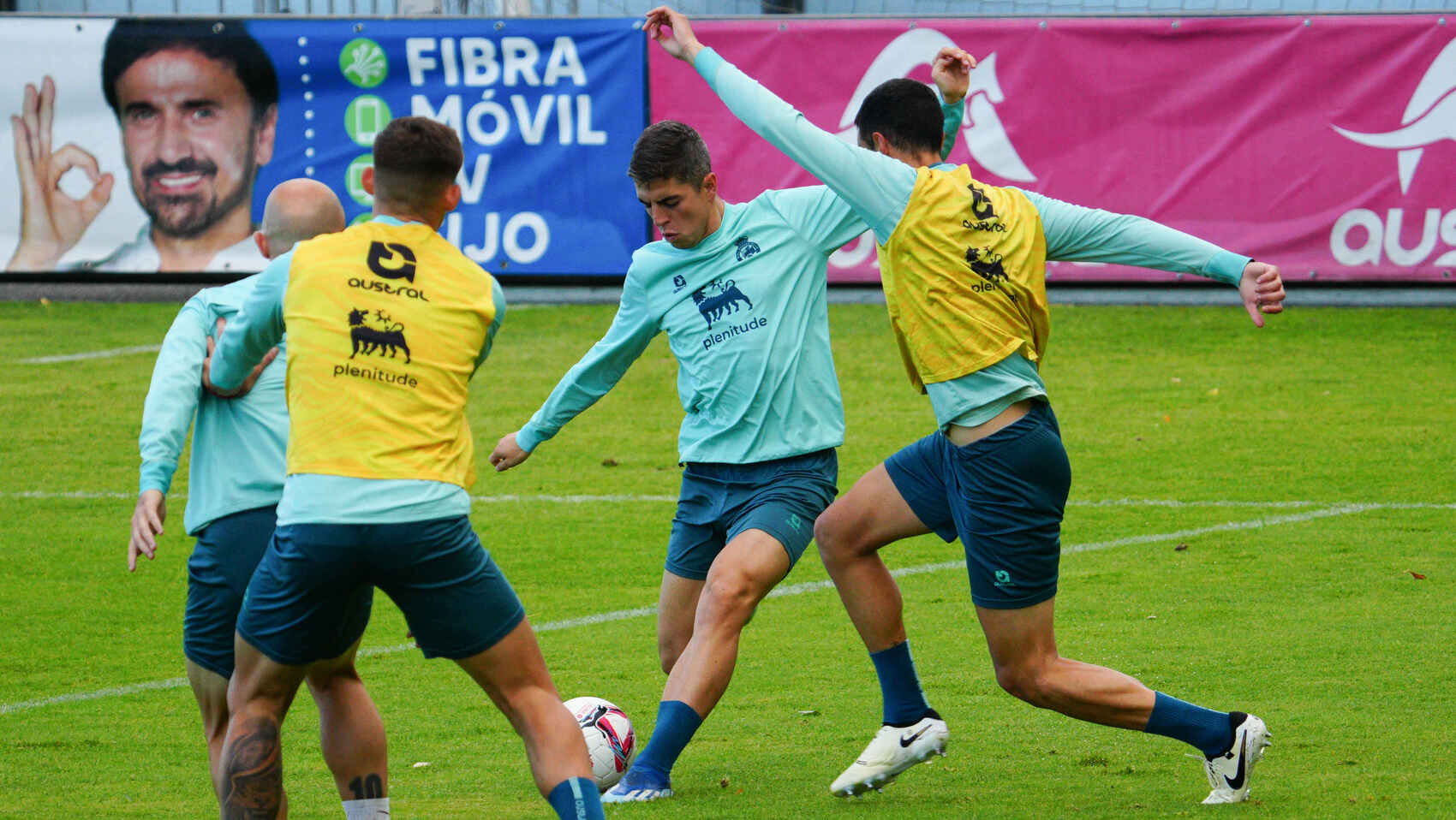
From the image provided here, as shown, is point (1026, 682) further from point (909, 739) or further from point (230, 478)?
point (230, 478)

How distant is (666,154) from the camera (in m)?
5.57

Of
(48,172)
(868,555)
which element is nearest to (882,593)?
(868,555)

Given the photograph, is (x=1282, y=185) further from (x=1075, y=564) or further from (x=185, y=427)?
(x=185, y=427)

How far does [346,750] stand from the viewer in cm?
485

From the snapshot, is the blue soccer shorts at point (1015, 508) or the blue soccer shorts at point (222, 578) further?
the blue soccer shorts at point (1015, 508)

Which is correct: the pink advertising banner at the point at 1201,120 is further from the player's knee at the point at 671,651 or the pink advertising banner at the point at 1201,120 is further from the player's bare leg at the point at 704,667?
the player's bare leg at the point at 704,667

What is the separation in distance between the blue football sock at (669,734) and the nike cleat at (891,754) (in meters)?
0.50

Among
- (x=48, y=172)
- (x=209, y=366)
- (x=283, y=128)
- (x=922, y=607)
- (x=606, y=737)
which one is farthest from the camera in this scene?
(x=48, y=172)

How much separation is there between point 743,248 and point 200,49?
1261cm

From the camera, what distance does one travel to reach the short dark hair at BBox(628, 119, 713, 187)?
5578mm

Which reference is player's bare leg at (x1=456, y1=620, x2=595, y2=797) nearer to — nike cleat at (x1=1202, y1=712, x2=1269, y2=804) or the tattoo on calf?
the tattoo on calf

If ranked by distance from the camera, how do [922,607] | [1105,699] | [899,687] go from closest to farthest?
[1105,699]
[899,687]
[922,607]

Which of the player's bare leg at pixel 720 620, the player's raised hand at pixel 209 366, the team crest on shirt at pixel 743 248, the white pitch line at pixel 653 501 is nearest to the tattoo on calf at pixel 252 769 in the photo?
the player's raised hand at pixel 209 366

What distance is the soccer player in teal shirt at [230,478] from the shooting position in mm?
4727
